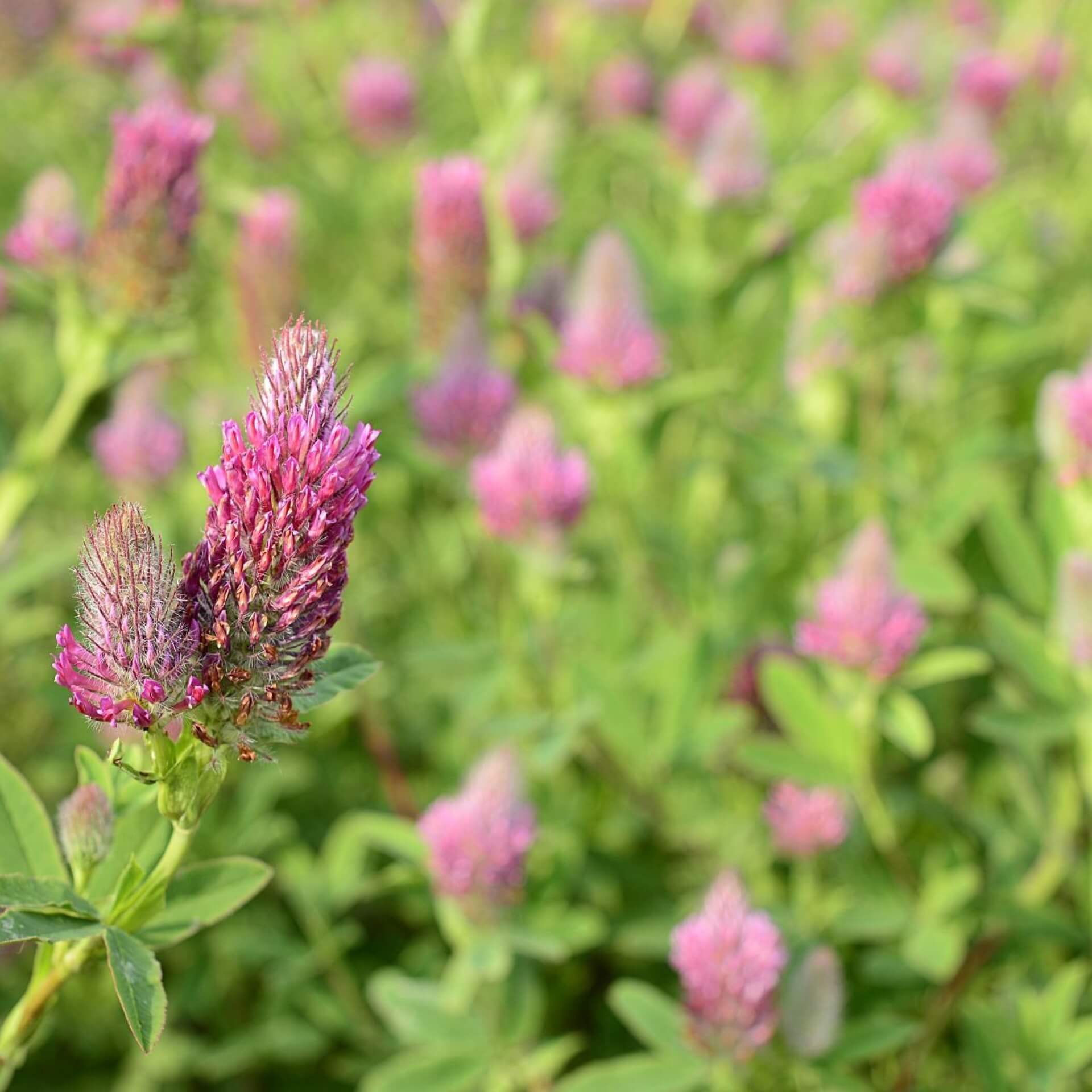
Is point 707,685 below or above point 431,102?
below

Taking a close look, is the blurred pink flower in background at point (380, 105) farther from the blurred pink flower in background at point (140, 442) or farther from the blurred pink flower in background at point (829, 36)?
the blurred pink flower in background at point (829, 36)

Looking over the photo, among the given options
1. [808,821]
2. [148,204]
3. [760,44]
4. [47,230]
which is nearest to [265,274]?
[47,230]

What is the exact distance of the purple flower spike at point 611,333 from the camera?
226cm

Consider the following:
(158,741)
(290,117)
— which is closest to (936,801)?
(158,741)

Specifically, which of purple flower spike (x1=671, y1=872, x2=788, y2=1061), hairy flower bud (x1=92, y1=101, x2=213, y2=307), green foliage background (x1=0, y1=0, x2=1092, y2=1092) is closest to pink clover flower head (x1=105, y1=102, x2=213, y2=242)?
hairy flower bud (x1=92, y1=101, x2=213, y2=307)

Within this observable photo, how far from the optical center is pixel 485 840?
66.5 inches

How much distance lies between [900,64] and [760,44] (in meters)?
0.66

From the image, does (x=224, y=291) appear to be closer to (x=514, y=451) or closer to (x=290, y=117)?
(x=290, y=117)

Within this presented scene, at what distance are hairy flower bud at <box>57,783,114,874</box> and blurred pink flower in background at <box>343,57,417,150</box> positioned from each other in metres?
3.04

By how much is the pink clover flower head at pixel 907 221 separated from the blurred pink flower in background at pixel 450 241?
702mm

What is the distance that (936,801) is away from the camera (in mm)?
2148

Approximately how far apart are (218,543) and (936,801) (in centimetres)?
158

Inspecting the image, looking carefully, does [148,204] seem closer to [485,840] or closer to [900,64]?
[485,840]

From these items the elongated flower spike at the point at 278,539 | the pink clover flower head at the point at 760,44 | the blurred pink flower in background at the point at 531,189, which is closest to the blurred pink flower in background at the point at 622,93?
the pink clover flower head at the point at 760,44
